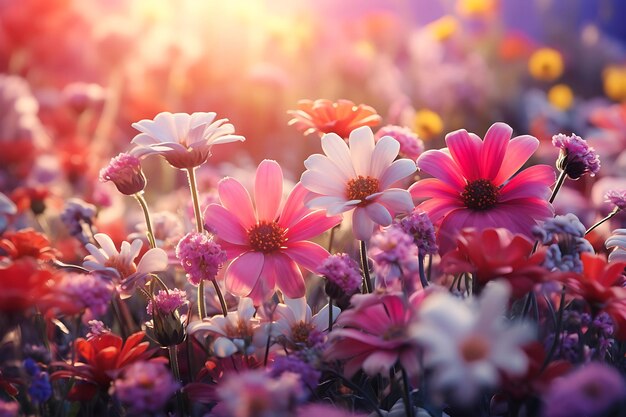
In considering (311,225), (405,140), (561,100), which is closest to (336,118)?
(405,140)

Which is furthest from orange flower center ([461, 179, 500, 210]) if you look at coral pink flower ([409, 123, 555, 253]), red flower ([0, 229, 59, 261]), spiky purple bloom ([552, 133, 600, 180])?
red flower ([0, 229, 59, 261])

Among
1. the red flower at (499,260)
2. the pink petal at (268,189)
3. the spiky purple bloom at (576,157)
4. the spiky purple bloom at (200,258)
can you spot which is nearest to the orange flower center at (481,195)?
the spiky purple bloom at (576,157)

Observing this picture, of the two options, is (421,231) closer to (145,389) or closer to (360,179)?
(360,179)

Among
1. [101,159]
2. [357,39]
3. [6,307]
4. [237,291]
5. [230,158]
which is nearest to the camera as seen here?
[6,307]

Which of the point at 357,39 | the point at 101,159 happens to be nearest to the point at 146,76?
the point at 101,159

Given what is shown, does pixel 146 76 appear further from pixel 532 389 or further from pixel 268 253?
pixel 532 389
